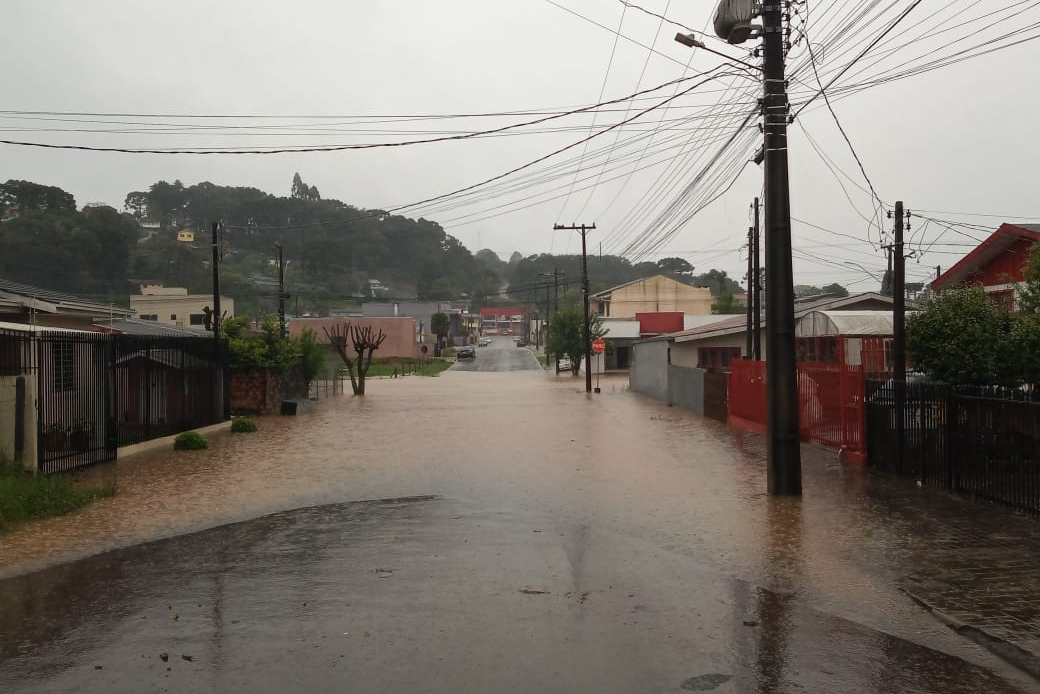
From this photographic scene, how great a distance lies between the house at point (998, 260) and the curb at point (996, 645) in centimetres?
1714

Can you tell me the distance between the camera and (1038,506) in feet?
31.8

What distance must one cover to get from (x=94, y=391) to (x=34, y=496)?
4.85m

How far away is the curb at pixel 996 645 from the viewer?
568 cm

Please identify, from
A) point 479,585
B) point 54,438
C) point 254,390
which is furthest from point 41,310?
point 479,585

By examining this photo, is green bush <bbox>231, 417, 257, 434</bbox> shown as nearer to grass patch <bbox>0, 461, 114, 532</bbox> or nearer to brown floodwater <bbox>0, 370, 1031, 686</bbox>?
brown floodwater <bbox>0, 370, 1031, 686</bbox>

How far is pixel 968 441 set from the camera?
11.2m

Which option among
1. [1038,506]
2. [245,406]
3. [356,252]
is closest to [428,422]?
[245,406]

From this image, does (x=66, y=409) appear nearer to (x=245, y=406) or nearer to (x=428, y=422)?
(x=428, y=422)

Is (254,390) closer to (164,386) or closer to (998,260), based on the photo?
(164,386)

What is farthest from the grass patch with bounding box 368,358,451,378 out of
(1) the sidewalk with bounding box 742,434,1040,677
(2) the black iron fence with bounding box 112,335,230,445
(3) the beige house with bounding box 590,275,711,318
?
(1) the sidewalk with bounding box 742,434,1040,677

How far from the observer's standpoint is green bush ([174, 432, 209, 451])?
1909 cm

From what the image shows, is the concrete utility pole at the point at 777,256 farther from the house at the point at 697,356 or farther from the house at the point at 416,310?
the house at the point at 416,310

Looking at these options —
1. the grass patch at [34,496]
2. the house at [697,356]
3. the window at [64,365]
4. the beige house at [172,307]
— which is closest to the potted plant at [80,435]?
the window at [64,365]

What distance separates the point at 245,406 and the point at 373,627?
2401 cm
